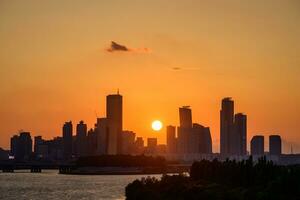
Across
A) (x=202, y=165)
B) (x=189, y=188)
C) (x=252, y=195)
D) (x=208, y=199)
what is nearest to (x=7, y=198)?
(x=202, y=165)

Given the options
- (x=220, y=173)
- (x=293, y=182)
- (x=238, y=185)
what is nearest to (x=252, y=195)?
(x=293, y=182)

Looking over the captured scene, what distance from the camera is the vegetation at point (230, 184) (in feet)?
257

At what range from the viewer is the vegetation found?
3081 inches

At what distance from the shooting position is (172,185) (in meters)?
111

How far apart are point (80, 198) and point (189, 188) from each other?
44.9m

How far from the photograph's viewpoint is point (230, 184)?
109312 millimetres

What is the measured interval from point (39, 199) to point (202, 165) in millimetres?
33653

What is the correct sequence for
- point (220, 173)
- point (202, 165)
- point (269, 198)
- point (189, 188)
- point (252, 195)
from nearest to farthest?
point (269, 198) < point (252, 195) < point (189, 188) < point (220, 173) < point (202, 165)

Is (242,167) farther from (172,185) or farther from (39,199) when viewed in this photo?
(39,199)

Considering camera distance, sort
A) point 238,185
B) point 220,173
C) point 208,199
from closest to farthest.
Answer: point 208,199, point 238,185, point 220,173

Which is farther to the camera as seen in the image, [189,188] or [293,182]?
[189,188]

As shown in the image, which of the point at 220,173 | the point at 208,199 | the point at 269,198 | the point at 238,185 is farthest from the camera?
the point at 220,173

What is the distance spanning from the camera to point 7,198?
141 m

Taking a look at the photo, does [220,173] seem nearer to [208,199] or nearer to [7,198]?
[208,199]
